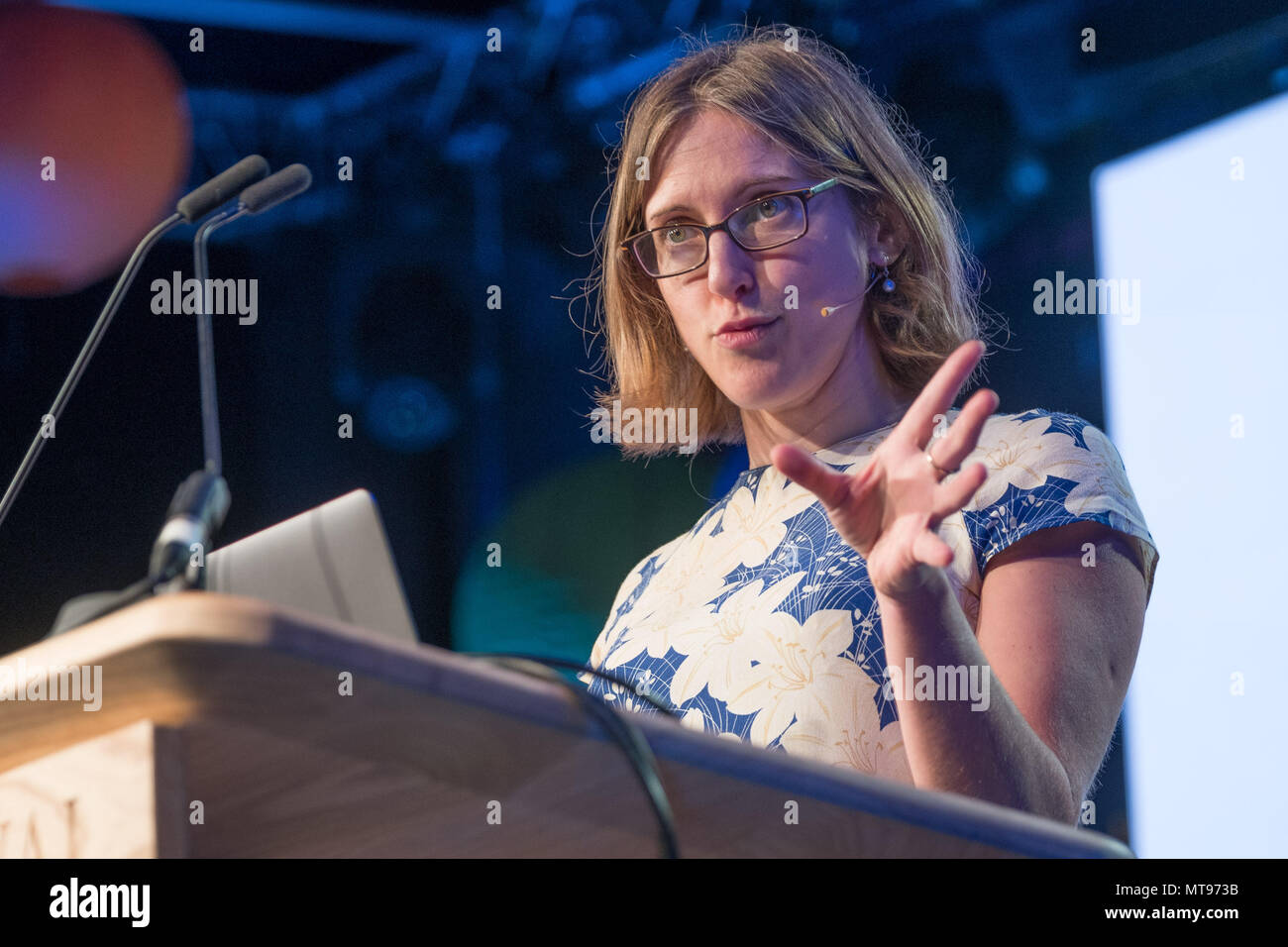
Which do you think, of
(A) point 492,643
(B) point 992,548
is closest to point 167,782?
(B) point 992,548

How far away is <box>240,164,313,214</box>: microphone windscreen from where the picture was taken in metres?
1.31

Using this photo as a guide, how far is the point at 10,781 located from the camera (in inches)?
27.2

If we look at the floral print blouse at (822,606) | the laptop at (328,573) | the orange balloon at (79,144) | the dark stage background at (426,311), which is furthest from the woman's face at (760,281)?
the orange balloon at (79,144)

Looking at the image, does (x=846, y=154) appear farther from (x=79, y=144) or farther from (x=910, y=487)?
(x=79, y=144)

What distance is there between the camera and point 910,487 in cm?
80

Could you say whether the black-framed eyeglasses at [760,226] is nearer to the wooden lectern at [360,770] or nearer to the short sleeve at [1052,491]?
the short sleeve at [1052,491]

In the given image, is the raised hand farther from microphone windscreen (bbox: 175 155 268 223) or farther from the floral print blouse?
microphone windscreen (bbox: 175 155 268 223)

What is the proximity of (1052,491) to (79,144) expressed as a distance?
323 centimetres

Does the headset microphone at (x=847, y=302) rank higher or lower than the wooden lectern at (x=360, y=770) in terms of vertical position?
higher

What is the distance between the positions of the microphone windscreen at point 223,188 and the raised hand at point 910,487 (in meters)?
0.80

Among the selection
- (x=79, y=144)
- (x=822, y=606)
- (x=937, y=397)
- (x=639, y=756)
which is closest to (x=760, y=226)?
(x=822, y=606)

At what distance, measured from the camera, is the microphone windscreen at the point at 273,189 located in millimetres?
1312

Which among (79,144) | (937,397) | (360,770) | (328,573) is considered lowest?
(360,770)
